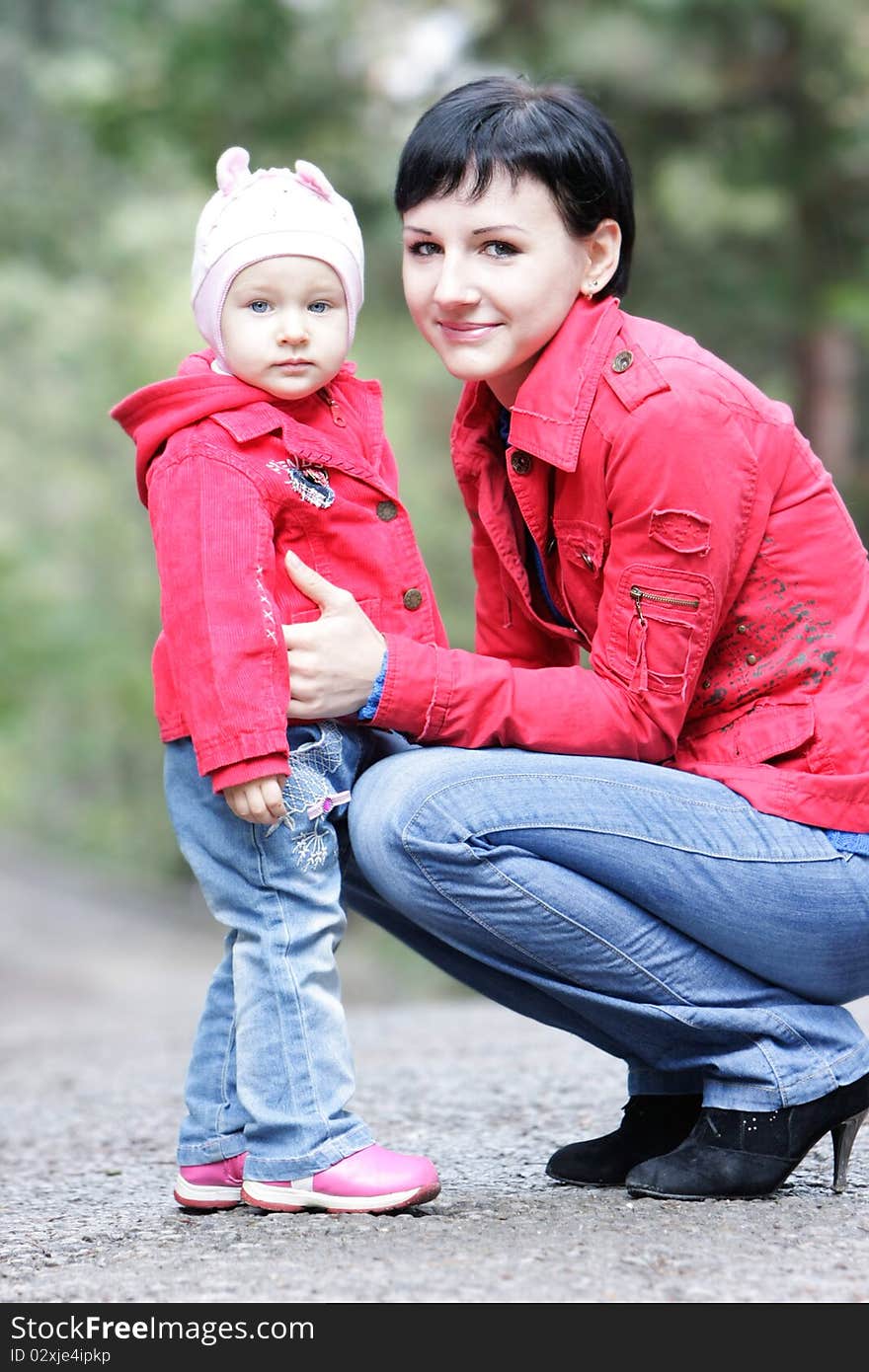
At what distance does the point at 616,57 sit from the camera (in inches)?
291

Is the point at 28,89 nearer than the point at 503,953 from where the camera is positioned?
No

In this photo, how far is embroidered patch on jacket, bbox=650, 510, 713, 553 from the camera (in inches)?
93.4

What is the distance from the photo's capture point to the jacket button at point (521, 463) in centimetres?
257

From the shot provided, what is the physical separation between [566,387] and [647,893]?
0.78 metres

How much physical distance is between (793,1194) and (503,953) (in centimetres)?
58

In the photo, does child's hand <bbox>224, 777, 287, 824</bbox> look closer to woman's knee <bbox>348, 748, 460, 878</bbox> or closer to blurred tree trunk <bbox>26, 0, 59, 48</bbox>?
woman's knee <bbox>348, 748, 460, 878</bbox>

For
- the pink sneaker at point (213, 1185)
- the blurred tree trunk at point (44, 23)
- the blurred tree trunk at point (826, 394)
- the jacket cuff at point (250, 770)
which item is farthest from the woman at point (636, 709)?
the blurred tree trunk at point (44, 23)

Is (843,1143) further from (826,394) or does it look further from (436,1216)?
(826,394)

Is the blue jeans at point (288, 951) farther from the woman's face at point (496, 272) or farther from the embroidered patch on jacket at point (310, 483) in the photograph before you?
the woman's face at point (496, 272)

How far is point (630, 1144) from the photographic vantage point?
8.63ft

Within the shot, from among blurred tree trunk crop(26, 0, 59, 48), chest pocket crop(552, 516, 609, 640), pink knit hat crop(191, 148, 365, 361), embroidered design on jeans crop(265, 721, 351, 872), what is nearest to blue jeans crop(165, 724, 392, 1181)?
embroidered design on jeans crop(265, 721, 351, 872)

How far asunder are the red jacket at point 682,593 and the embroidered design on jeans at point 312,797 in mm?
111
